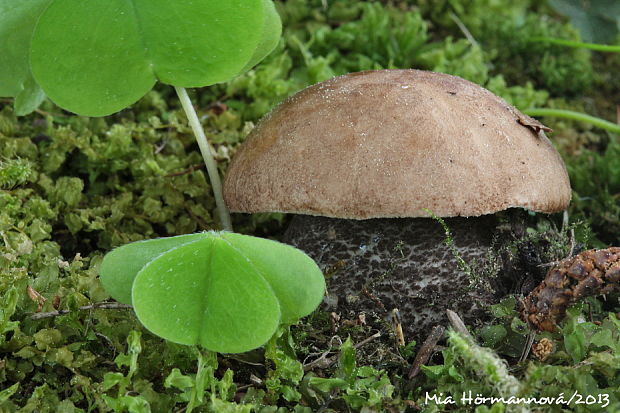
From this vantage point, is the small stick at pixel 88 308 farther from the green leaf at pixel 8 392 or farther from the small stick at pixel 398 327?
the small stick at pixel 398 327

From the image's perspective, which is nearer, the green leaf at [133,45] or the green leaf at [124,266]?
the green leaf at [124,266]

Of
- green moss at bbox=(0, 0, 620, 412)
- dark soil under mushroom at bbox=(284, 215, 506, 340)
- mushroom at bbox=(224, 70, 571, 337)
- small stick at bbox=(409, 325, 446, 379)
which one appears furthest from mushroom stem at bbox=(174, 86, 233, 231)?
small stick at bbox=(409, 325, 446, 379)

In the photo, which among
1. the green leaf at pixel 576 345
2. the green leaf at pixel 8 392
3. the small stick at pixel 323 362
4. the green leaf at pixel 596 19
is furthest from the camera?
the green leaf at pixel 596 19

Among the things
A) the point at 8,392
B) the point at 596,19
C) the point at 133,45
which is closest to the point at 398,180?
the point at 133,45

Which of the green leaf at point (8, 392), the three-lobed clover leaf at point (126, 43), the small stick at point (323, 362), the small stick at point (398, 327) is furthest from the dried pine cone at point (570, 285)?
the green leaf at point (8, 392)

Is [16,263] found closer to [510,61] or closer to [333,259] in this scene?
[333,259]

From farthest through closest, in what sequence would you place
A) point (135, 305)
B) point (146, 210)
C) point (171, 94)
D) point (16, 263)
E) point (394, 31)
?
point (394, 31), point (171, 94), point (146, 210), point (16, 263), point (135, 305)

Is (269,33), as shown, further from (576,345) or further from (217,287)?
(576,345)

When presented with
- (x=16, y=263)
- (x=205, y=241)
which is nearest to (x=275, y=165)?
(x=205, y=241)
